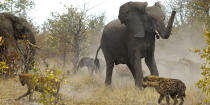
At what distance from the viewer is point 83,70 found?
25578mm

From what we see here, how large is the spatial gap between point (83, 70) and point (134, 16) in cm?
1718

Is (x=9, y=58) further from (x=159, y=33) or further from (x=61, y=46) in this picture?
(x=61, y=46)

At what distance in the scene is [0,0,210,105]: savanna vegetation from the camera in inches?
227

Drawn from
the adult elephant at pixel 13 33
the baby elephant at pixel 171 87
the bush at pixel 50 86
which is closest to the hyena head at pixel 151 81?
the baby elephant at pixel 171 87

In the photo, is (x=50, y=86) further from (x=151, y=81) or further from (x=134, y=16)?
(x=134, y=16)

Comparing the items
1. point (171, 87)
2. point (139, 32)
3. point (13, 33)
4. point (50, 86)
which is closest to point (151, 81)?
point (171, 87)

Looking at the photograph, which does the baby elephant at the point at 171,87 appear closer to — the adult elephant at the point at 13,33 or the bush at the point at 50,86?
the bush at the point at 50,86

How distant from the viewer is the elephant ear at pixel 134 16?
8.88m

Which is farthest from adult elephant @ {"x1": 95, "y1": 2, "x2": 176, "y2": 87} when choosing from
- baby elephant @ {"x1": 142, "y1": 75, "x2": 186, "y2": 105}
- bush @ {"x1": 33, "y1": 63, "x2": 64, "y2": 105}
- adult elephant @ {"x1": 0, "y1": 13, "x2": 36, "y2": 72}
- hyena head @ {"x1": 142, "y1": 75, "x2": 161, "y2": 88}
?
adult elephant @ {"x1": 0, "y1": 13, "x2": 36, "y2": 72}

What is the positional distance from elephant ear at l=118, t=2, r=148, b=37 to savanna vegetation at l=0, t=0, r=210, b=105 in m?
2.36

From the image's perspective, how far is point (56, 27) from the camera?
896 inches

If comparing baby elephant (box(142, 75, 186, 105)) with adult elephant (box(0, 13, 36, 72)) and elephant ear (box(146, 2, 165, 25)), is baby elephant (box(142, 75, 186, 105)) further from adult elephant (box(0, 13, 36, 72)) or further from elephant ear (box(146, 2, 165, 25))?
adult elephant (box(0, 13, 36, 72))

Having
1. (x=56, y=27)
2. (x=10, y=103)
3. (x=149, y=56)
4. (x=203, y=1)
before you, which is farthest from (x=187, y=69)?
(x=10, y=103)

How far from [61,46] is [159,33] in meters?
19.3
